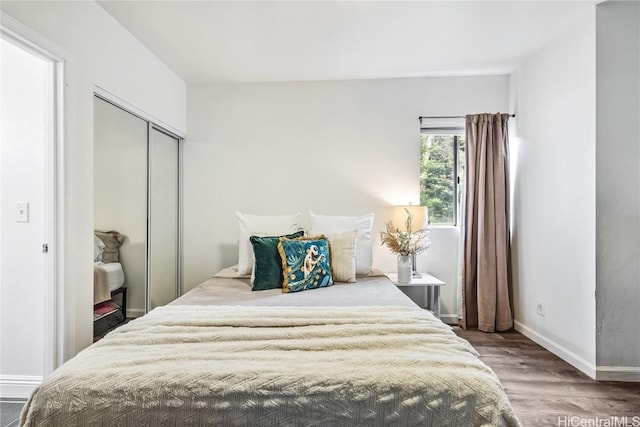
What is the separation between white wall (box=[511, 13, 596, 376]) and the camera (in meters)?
2.52

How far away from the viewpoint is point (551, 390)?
228cm

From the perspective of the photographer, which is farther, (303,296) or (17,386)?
(303,296)

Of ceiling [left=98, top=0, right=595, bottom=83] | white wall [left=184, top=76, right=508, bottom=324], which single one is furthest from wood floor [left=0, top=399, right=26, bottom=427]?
ceiling [left=98, top=0, right=595, bottom=83]

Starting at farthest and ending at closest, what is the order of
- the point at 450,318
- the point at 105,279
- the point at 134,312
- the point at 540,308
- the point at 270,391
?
the point at 450,318 < the point at 540,308 < the point at 134,312 < the point at 105,279 < the point at 270,391

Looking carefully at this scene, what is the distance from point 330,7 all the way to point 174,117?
1946mm

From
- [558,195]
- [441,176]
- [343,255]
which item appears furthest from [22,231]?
[558,195]

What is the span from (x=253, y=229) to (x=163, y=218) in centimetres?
102

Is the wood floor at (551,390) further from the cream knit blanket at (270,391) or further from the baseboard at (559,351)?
the cream knit blanket at (270,391)

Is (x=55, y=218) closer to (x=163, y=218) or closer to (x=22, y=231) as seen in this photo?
(x=22, y=231)

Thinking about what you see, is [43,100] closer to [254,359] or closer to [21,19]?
[21,19]

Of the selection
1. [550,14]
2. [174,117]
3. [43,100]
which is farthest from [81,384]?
[550,14]

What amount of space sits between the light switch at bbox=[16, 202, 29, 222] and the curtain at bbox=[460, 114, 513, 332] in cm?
348

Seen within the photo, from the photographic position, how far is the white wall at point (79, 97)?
2.01 metres

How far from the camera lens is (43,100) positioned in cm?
213
